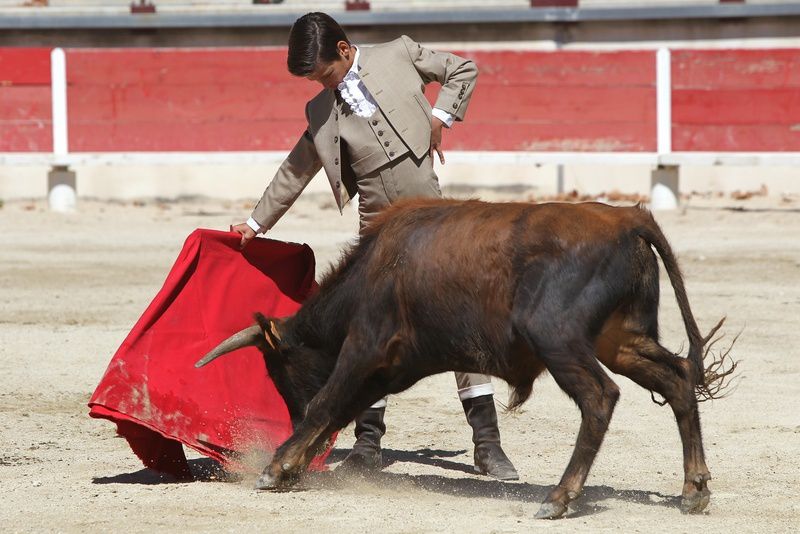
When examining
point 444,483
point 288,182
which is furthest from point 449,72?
point 444,483

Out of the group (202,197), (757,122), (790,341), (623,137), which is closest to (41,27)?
(202,197)

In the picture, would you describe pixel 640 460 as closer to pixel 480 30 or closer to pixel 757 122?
pixel 757 122

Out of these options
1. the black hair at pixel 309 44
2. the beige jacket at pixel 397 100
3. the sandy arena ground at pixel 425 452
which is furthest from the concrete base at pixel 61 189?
the black hair at pixel 309 44

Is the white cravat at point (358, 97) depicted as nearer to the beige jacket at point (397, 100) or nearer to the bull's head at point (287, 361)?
the beige jacket at point (397, 100)

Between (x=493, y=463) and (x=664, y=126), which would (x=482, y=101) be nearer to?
(x=664, y=126)

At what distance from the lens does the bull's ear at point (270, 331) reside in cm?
394

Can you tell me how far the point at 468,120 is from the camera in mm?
11664

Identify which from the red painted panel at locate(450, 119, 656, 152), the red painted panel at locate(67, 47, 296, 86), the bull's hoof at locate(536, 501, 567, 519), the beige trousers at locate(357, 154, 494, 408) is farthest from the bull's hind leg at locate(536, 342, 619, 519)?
the red painted panel at locate(67, 47, 296, 86)

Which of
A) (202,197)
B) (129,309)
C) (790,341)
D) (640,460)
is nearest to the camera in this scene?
(640,460)

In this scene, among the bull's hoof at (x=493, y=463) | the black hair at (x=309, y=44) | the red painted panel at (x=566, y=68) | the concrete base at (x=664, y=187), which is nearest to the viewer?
the black hair at (x=309, y=44)

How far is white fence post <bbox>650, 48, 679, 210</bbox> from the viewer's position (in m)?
11.4

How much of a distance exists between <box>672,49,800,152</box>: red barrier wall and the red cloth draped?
7553mm

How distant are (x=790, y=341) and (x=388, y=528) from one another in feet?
10.7

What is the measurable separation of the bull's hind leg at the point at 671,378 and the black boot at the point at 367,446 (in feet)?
2.85
